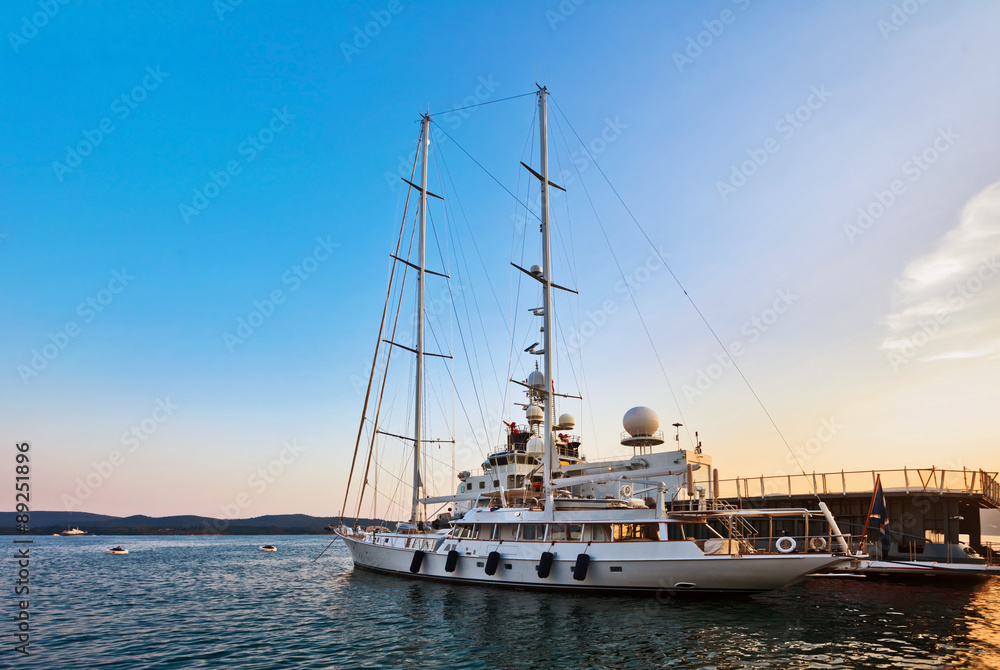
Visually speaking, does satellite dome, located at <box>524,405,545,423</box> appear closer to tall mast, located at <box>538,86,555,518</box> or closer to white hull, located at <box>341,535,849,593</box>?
tall mast, located at <box>538,86,555,518</box>

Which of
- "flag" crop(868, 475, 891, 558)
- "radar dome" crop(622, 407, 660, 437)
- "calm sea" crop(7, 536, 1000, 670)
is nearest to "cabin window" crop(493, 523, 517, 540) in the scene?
"calm sea" crop(7, 536, 1000, 670)

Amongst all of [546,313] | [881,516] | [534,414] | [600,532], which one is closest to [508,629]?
[600,532]

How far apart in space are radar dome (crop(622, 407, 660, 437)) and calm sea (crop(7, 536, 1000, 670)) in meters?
13.5

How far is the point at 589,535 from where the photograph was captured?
84.1ft

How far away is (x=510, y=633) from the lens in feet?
60.9

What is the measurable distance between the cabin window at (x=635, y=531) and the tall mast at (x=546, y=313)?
11.3ft

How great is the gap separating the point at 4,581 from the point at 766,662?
46744mm

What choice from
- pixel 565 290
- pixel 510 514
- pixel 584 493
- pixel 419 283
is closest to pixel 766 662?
pixel 510 514

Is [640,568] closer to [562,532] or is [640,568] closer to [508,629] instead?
[562,532]

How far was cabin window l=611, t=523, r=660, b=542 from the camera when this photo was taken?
24734 millimetres

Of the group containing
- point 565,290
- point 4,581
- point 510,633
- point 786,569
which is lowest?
point 4,581

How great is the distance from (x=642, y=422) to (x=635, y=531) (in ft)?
50.2

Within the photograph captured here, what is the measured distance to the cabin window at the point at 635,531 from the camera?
24.7 m

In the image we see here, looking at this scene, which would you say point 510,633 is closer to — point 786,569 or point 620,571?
point 620,571
